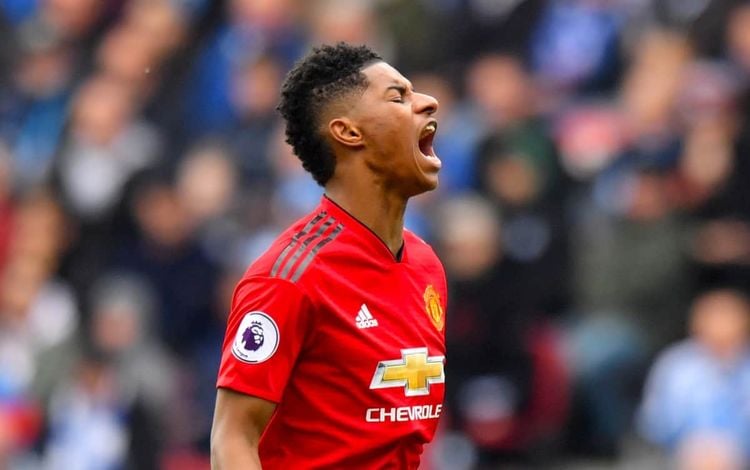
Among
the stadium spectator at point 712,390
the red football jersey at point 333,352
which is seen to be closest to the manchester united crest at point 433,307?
the red football jersey at point 333,352

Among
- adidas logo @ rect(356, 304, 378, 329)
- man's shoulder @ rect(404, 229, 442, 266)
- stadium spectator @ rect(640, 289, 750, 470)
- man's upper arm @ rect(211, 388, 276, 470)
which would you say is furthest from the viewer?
stadium spectator @ rect(640, 289, 750, 470)

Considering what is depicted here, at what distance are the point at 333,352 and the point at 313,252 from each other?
11.0 inches

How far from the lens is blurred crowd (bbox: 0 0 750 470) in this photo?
8.59 meters

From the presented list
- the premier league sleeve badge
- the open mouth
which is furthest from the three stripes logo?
the open mouth

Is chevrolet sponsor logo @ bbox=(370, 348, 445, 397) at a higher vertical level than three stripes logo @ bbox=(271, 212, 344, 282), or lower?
lower

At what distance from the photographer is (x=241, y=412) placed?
4312 mm

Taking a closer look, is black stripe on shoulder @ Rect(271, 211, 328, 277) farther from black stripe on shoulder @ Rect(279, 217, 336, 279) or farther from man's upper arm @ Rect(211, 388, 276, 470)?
man's upper arm @ Rect(211, 388, 276, 470)

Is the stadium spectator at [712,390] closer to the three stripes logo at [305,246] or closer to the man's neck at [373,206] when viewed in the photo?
the man's neck at [373,206]

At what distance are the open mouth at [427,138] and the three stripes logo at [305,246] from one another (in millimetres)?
337

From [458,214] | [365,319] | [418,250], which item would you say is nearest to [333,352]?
[365,319]

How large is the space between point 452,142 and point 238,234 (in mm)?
1482

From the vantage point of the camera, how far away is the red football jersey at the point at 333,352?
4.33 m

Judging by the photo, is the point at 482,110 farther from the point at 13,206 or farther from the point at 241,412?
the point at 241,412

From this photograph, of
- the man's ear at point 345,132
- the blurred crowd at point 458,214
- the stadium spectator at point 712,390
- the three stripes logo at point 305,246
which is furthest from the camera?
the blurred crowd at point 458,214
